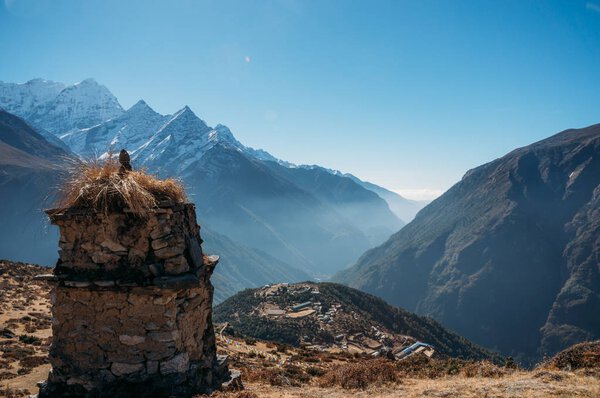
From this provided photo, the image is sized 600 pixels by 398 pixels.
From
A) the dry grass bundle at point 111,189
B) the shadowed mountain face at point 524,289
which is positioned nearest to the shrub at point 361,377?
the dry grass bundle at point 111,189

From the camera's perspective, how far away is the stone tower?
6.96 m

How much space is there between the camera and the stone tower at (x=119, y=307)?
6965mm

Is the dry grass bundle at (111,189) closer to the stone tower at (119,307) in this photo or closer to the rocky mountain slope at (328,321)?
the stone tower at (119,307)

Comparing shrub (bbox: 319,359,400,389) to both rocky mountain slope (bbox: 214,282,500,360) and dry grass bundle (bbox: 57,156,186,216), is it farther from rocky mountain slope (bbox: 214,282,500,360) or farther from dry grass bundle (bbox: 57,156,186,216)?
rocky mountain slope (bbox: 214,282,500,360)

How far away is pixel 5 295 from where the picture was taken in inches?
967

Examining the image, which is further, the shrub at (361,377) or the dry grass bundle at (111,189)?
the shrub at (361,377)

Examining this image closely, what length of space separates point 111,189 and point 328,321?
37340mm

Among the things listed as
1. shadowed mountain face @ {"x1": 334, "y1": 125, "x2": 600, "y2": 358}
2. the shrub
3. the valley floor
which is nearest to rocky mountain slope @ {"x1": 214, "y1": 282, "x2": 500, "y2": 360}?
the valley floor

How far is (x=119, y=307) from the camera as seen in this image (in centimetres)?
698

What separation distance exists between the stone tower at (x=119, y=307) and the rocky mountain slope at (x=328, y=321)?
25.7m

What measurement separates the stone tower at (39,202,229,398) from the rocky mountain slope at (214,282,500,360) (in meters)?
25.7

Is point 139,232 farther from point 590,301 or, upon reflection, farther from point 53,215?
point 590,301

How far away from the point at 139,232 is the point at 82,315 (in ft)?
6.21

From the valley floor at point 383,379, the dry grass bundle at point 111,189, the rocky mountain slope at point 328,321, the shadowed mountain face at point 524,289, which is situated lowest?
the shadowed mountain face at point 524,289
